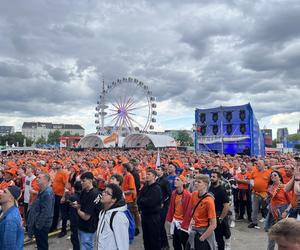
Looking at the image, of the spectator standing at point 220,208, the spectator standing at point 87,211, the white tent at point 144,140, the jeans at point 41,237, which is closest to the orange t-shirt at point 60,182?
the jeans at point 41,237

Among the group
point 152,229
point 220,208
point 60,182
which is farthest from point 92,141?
point 220,208

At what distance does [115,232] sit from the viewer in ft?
12.0

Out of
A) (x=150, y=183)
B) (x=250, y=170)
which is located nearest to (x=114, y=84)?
(x=250, y=170)

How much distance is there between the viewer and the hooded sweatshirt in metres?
3.65

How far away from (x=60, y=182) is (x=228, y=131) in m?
20.5

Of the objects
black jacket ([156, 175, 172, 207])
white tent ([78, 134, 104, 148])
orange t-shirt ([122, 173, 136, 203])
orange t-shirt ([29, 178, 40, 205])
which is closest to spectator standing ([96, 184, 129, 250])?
black jacket ([156, 175, 172, 207])

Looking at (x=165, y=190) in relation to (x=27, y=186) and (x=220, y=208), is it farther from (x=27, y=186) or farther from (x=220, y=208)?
(x=27, y=186)

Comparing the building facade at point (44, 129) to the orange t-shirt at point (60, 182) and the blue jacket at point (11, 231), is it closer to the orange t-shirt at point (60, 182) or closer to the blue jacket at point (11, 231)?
→ the orange t-shirt at point (60, 182)

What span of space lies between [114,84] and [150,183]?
162ft

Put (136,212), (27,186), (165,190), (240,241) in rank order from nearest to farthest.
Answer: (165,190), (240,241), (136,212), (27,186)

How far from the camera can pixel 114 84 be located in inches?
2132

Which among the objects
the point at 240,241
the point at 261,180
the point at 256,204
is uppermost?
the point at 261,180

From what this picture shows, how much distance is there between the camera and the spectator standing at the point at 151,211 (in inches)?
220

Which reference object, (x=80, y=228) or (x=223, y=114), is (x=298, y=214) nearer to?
(x=80, y=228)
